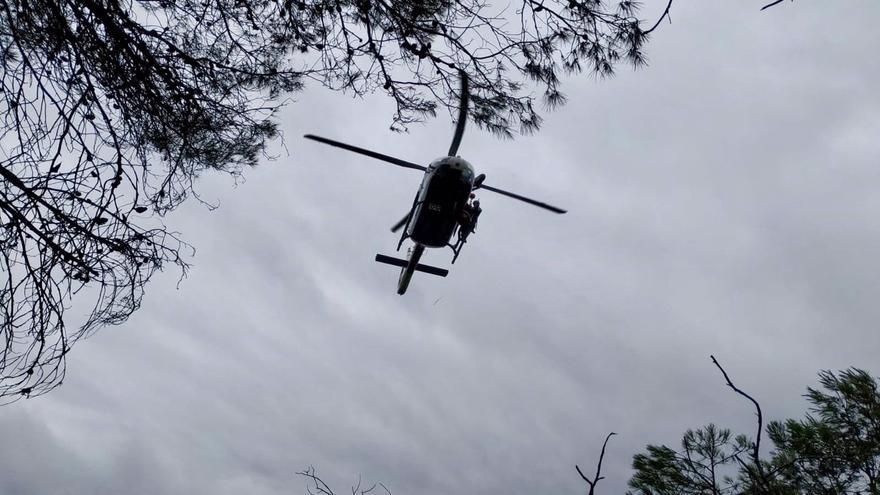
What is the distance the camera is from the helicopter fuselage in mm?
7043

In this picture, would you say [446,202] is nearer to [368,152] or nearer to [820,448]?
[368,152]

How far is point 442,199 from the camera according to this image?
7.11m

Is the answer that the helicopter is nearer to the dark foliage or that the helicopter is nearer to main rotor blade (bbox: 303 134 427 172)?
main rotor blade (bbox: 303 134 427 172)

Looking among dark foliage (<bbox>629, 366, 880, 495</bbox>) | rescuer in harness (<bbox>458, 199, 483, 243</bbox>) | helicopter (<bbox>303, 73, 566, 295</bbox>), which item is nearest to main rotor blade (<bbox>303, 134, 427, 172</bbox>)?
helicopter (<bbox>303, 73, 566, 295</bbox>)

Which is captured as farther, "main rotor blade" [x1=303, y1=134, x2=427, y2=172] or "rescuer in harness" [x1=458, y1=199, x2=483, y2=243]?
"rescuer in harness" [x1=458, y1=199, x2=483, y2=243]

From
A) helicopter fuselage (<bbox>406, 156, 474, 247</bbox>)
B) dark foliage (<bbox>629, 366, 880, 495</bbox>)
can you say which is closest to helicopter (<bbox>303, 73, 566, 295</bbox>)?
helicopter fuselage (<bbox>406, 156, 474, 247</bbox>)

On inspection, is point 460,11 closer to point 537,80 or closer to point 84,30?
point 537,80

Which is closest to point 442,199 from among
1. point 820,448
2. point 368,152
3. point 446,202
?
point 446,202

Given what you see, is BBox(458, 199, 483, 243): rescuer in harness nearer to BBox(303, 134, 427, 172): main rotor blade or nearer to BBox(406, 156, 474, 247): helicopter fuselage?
BBox(406, 156, 474, 247): helicopter fuselage

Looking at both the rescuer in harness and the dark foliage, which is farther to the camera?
the rescuer in harness

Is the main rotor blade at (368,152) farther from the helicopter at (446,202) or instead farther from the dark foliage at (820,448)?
the dark foliage at (820,448)

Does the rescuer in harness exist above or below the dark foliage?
above

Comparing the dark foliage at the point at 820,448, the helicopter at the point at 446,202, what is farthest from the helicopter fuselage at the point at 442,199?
the dark foliage at the point at 820,448

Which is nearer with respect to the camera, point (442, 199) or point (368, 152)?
point (368, 152)
